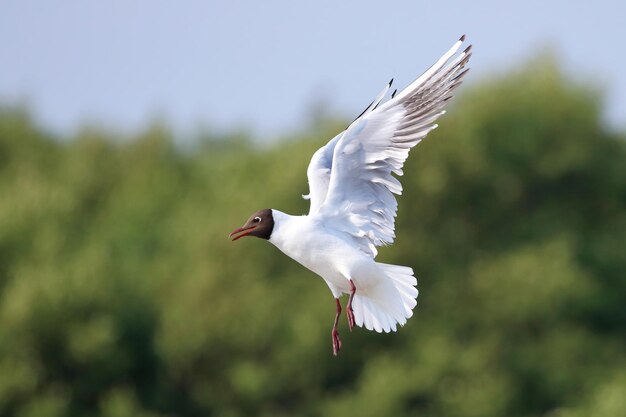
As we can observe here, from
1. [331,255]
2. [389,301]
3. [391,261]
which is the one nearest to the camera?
[331,255]

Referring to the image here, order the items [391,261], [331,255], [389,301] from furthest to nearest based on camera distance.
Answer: [391,261] < [389,301] < [331,255]

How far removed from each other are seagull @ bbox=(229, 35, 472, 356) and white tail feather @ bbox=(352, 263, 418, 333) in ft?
0.14

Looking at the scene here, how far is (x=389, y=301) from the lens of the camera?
774 cm

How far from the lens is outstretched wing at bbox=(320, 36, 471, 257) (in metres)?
7.39

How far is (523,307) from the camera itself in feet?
73.7

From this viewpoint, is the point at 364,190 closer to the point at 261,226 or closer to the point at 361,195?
the point at 361,195

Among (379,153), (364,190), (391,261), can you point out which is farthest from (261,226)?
(391,261)

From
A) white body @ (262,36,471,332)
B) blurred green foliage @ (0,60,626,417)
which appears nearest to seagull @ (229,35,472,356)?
white body @ (262,36,471,332)

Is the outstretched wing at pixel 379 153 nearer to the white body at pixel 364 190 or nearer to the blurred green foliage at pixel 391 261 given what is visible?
the white body at pixel 364 190

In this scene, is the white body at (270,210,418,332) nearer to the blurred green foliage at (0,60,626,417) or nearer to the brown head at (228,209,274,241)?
the brown head at (228,209,274,241)

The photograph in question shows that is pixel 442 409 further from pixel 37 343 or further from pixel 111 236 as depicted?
pixel 111 236

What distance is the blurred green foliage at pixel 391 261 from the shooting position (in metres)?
21.1

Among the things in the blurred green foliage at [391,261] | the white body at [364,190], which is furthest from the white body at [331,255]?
the blurred green foliage at [391,261]

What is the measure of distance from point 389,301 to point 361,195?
63cm
